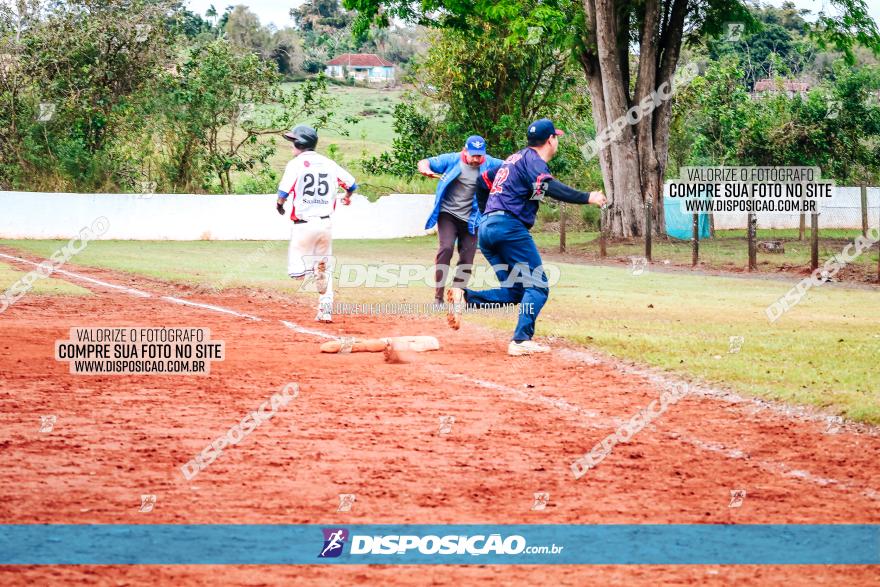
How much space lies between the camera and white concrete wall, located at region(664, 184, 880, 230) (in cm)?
4381

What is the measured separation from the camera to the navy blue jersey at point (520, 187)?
11.1m

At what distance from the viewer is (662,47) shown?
34906 mm

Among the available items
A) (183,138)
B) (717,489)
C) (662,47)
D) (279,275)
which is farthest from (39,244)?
(717,489)

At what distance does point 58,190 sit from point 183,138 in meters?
4.89

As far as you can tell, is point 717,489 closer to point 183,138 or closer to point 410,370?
point 410,370

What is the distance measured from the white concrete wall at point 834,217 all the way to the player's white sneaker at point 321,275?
30.4 m

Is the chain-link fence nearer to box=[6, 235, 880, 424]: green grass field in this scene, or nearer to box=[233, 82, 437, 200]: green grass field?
box=[6, 235, 880, 424]: green grass field

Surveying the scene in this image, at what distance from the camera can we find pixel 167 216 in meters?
39.2

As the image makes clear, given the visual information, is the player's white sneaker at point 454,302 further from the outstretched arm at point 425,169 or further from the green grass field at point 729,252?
the green grass field at point 729,252

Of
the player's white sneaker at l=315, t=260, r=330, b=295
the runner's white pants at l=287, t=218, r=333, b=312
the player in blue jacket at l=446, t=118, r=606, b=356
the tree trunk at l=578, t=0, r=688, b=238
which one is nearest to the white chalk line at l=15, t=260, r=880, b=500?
the player's white sneaker at l=315, t=260, r=330, b=295

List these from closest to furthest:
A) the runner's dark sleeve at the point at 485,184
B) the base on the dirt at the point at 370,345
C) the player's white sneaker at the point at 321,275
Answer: the base on the dirt at the point at 370,345, the runner's dark sleeve at the point at 485,184, the player's white sneaker at the point at 321,275

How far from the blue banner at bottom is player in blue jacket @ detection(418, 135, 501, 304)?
342 inches

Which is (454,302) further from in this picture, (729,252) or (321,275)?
(729,252)

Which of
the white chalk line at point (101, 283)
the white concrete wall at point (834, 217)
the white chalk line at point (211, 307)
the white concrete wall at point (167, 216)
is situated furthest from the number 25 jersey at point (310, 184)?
the white concrete wall at point (834, 217)
